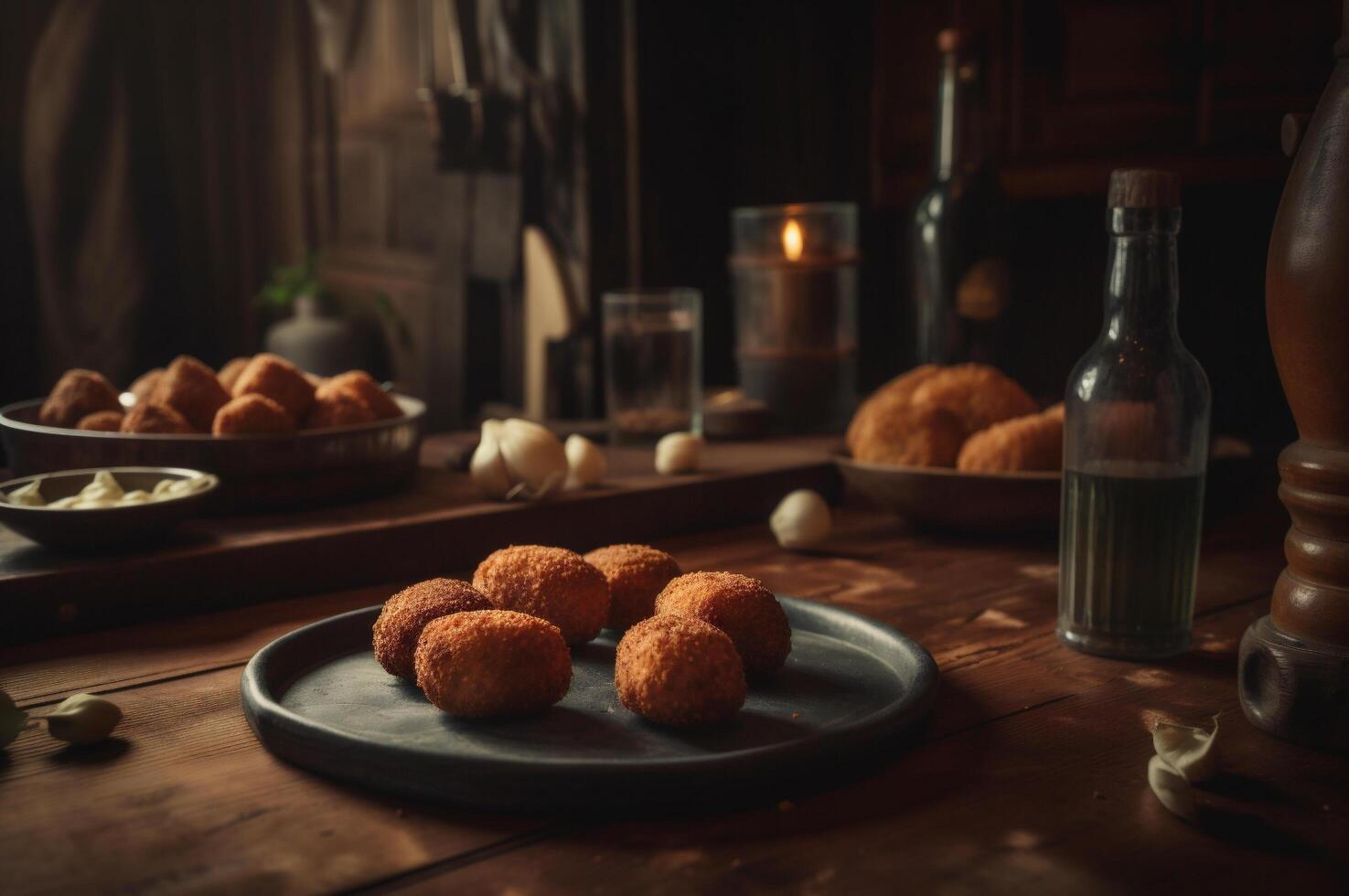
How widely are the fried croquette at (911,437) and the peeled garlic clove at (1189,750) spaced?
0.62 meters

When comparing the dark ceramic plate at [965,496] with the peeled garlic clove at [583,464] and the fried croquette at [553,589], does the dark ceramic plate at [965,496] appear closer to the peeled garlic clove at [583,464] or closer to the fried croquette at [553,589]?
the peeled garlic clove at [583,464]

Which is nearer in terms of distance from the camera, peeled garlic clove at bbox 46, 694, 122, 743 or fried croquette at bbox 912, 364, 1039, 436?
peeled garlic clove at bbox 46, 694, 122, 743

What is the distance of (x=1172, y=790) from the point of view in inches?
25.7

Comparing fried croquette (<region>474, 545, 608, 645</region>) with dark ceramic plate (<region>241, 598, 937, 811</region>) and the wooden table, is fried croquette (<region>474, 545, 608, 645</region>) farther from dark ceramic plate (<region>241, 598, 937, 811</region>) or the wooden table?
the wooden table

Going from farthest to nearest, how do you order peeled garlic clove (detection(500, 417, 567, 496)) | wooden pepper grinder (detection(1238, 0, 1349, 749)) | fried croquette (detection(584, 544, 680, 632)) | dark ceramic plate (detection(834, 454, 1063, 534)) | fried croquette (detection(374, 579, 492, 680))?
peeled garlic clove (detection(500, 417, 567, 496)) < dark ceramic plate (detection(834, 454, 1063, 534)) < fried croquette (detection(584, 544, 680, 632)) < fried croquette (detection(374, 579, 492, 680)) < wooden pepper grinder (detection(1238, 0, 1349, 749))

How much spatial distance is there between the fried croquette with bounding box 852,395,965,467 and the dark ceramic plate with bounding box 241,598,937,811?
44 cm

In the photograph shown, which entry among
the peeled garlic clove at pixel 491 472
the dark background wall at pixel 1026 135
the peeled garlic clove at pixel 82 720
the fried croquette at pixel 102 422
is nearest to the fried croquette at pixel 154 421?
the fried croquette at pixel 102 422

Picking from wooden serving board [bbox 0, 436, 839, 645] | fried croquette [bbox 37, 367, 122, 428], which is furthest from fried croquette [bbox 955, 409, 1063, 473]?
fried croquette [bbox 37, 367, 122, 428]

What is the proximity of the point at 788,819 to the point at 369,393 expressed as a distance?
3.02 feet

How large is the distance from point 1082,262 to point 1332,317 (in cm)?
192

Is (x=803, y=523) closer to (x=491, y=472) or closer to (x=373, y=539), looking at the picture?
(x=491, y=472)

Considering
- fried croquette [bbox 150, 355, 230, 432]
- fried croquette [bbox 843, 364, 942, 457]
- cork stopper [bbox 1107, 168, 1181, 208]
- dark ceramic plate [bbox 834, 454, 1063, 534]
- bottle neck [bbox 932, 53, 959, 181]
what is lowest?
dark ceramic plate [bbox 834, 454, 1063, 534]

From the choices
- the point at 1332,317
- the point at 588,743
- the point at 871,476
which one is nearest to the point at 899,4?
the point at 871,476

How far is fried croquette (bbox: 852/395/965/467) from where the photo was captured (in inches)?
52.1
